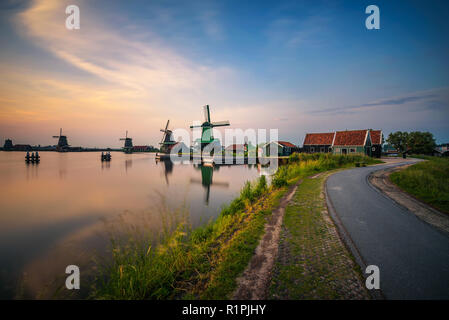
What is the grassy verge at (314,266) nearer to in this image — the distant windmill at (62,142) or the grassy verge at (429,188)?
the grassy verge at (429,188)

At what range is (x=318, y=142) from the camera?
45688 millimetres

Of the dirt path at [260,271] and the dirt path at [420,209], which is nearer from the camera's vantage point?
the dirt path at [260,271]

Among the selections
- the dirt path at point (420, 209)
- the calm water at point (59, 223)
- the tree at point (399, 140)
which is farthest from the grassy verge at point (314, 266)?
the tree at point (399, 140)

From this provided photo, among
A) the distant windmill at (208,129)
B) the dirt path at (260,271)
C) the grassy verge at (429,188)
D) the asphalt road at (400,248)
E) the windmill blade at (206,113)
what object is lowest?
the dirt path at (260,271)

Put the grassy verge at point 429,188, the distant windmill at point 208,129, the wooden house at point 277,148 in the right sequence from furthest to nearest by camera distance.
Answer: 1. the distant windmill at point 208,129
2. the wooden house at point 277,148
3. the grassy verge at point 429,188

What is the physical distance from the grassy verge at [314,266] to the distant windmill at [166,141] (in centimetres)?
6221

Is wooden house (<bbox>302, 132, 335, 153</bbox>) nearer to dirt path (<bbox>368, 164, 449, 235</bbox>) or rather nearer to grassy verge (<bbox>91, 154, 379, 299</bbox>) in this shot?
dirt path (<bbox>368, 164, 449, 235</bbox>)

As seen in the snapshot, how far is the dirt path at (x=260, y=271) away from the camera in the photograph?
306 cm

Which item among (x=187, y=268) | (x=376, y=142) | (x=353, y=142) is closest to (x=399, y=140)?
(x=376, y=142)
